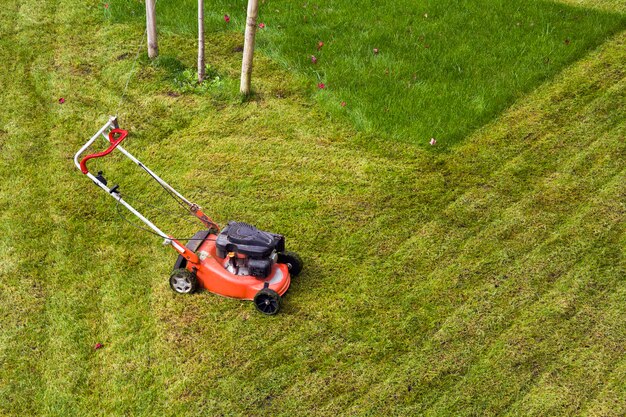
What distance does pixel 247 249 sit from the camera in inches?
203

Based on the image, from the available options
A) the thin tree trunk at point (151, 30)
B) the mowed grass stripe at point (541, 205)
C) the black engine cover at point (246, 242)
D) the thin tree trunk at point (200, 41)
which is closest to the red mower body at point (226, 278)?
the black engine cover at point (246, 242)

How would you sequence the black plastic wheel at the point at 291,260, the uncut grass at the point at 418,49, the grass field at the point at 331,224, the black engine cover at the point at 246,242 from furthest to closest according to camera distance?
the uncut grass at the point at 418,49 → the black plastic wheel at the point at 291,260 → the black engine cover at the point at 246,242 → the grass field at the point at 331,224

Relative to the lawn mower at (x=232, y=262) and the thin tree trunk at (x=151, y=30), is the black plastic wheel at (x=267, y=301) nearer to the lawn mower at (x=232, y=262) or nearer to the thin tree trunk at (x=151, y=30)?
the lawn mower at (x=232, y=262)

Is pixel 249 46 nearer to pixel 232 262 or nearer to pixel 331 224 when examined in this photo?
pixel 331 224

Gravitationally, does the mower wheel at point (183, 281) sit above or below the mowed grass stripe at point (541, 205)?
below

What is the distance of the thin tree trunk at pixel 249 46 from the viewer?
6.89 m

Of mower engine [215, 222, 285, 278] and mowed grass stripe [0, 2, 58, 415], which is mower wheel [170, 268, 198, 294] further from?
mowed grass stripe [0, 2, 58, 415]

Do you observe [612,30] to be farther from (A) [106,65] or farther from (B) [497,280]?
(A) [106,65]

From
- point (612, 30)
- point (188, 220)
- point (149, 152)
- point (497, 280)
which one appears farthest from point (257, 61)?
point (612, 30)

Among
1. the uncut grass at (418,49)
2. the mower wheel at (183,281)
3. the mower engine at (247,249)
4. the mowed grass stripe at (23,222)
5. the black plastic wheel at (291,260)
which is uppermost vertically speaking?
the uncut grass at (418,49)

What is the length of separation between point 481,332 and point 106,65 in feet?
19.5

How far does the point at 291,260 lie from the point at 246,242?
0.56m

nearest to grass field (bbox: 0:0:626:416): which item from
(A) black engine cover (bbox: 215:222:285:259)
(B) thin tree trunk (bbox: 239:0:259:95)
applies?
(B) thin tree trunk (bbox: 239:0:259:95)

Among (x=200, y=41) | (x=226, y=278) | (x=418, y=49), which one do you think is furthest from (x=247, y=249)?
(x=418, y=49)
